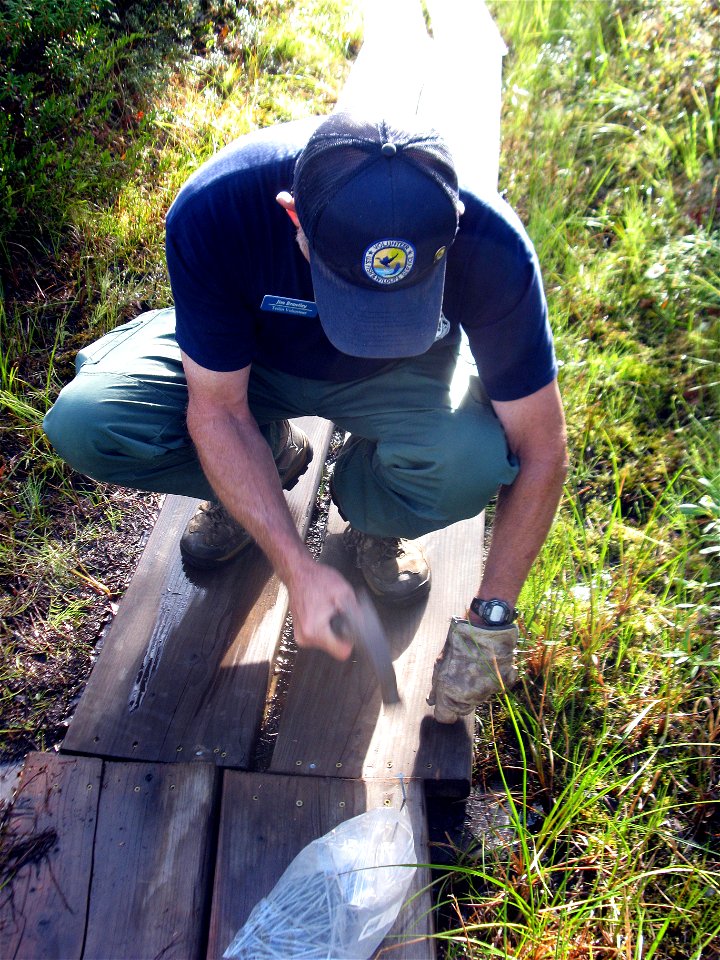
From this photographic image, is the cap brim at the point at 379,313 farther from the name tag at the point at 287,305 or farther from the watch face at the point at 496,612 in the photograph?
the watch face at the point at 496,612

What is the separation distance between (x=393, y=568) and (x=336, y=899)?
81 centimetres

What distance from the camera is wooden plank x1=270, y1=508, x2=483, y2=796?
1.77 m

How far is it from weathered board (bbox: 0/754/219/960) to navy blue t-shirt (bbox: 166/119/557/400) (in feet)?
3.13

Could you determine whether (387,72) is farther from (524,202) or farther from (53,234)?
(53,234)

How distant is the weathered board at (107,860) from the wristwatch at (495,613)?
71 cm

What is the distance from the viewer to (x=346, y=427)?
2.08 metres

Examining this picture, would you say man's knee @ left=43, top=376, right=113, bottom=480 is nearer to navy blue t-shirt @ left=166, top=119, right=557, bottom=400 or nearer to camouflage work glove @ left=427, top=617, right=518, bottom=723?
navy blue t-shirt @ left=166, top=119, right=557, bottom=400

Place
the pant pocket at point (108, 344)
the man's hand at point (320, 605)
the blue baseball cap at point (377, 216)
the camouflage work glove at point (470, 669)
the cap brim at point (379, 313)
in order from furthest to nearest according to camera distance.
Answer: the pant pocket at point (108, 344), the camouflage work glove at point (470, 669), the man's hand at point (320, 605), the cap brim at point (379, 313), the blue baseball cap at point (377, 216)

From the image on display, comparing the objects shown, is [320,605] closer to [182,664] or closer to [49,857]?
[182,664]

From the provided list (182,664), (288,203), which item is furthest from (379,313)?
(182,664)

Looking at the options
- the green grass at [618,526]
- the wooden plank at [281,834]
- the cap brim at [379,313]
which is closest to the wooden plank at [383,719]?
the wooden plank at [281,834]

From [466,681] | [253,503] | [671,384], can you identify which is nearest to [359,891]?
[466,681]

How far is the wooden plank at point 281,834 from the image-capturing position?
5.03 ft

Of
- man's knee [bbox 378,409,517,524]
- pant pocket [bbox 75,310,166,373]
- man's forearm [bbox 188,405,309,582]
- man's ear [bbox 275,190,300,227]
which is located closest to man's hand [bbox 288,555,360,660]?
man's forearm [bbox 188,405,309,582]
